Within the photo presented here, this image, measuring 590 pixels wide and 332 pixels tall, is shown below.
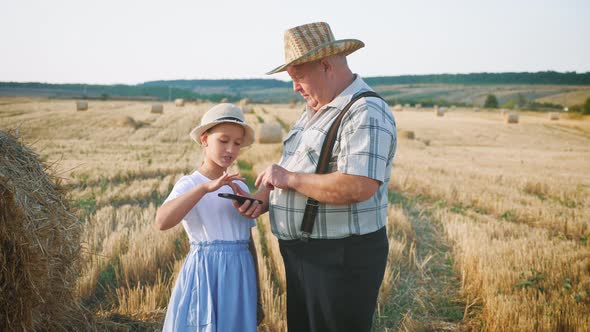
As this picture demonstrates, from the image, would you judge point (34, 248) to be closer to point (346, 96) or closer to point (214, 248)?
point (214, 248)

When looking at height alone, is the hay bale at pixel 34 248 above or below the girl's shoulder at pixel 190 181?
below

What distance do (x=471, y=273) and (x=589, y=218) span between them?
11.1 ft

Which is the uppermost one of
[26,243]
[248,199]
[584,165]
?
[248,199]

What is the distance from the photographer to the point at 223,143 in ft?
9.49

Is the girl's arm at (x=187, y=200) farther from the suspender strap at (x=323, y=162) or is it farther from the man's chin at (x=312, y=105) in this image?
the man's chin at (x=312, y=105)

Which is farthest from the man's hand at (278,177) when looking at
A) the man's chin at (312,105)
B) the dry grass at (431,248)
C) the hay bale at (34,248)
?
the dry grass at (431,248)

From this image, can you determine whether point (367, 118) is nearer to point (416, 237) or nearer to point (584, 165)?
point (416, 237)

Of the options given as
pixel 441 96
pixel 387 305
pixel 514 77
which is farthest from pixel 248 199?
pixel 514 77

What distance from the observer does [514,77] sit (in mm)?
111688

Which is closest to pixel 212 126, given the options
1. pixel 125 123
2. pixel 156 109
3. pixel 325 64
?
pixel 325 64

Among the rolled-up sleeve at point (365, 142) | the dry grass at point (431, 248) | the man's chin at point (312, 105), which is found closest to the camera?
the rolled-up sleeve at point (365, 142)

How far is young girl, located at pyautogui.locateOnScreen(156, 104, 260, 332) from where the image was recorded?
2707 mm

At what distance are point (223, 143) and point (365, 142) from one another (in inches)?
39.1

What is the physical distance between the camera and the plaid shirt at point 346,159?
2.32 m
